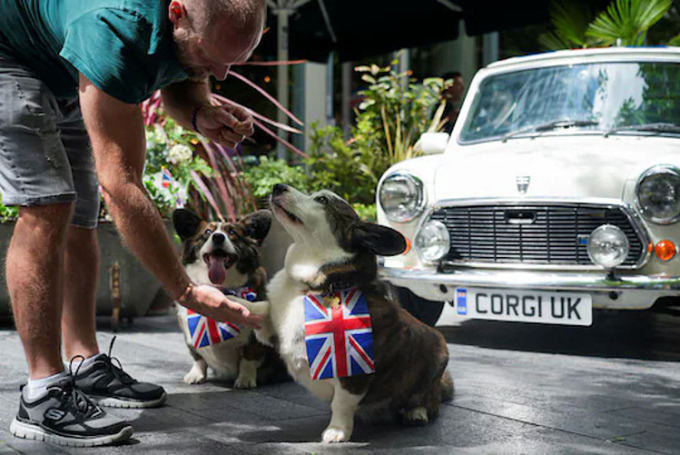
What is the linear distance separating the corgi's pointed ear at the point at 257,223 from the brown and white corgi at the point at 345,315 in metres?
0.83

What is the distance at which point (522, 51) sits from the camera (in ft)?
42.5

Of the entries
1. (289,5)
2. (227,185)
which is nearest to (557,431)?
(227,185)

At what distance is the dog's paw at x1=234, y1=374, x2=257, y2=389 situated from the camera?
4023 mm

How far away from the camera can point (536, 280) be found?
4.72 metres

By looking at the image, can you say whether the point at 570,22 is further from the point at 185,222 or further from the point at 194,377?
the point at 194,377

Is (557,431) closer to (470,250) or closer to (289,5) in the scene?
(470,250)

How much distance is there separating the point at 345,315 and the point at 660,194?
89.8 inches

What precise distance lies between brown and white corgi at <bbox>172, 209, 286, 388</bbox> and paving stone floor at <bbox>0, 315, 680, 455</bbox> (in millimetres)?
97

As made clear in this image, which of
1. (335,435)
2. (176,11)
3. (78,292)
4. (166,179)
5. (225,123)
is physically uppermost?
(176,11)

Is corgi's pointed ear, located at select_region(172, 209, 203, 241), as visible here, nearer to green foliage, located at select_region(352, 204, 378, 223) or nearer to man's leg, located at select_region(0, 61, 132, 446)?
man's leg, located at select_region(0, 61, 132, 446)

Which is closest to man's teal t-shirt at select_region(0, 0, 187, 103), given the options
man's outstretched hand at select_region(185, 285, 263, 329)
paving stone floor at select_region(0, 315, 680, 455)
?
man's outstretched hand at select_region(185, 285, 263, 329)

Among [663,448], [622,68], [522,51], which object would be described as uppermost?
[522,51]

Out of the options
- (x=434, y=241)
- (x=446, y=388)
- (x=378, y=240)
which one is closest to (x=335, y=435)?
(x=378, y=240)

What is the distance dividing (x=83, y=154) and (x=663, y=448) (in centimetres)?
256
